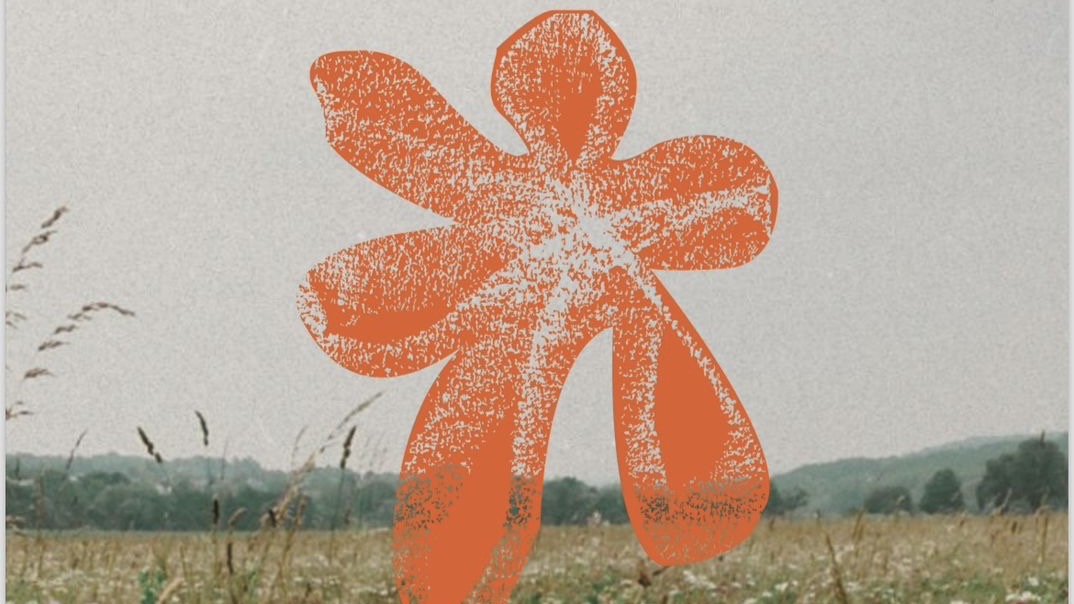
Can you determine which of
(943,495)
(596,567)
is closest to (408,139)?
(596,567)

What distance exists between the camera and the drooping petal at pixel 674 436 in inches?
126

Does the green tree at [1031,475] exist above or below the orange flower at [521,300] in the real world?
below

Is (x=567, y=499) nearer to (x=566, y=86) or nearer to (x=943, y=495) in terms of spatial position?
(x=566, y=86)

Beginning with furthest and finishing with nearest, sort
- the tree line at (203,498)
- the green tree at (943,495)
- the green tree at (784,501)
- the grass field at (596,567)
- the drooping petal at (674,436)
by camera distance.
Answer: the green tree at (943,495) → the green tree at (784,501) → the drooping petal at (674,436) → the tree line at (203,498) → the grass field at (596,567)

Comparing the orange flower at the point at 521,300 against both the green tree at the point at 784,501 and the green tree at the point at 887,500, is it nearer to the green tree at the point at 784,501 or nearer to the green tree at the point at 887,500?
the green tree at the point at 784,501

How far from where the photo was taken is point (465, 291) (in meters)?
3.18

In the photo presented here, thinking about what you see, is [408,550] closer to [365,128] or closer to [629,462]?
[629,462]

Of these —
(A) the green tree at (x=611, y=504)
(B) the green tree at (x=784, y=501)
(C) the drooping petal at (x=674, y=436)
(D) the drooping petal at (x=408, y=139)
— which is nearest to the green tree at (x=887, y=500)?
(B) the green tree at (x=784, y=501)

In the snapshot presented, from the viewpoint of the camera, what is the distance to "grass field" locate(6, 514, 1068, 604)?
2.85m

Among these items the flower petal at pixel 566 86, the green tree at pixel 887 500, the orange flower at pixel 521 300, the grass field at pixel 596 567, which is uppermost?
the flower petal at pixel 566 86

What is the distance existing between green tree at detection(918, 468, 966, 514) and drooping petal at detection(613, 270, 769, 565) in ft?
2.83

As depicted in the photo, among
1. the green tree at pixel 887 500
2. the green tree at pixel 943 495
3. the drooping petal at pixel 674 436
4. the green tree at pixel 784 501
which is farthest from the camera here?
the green tree at pixel 943 495

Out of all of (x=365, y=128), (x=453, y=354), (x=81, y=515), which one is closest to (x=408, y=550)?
(x=453, y=354)

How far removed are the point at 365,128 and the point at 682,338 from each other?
1130 millimetres
